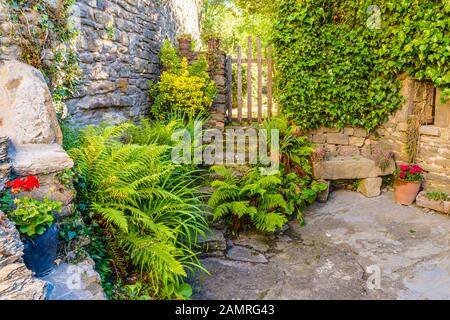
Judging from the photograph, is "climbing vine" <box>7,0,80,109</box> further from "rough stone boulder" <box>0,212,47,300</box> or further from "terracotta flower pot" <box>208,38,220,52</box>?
"terracotta flower pot" <box>208,38,220,52</box>

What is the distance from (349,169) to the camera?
5184 mm

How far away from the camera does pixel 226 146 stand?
546 centimetres

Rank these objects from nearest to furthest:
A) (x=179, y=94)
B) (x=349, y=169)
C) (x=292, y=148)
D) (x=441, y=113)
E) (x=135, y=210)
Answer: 1. (x=135, y=210)
2. (x=441, y=113)
3. (x=292, y=148)
4. (x=349, y=169)
5. (x=179, y=94)

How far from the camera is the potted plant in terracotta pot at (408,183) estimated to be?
16.0 ft

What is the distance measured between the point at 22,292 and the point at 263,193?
269cm

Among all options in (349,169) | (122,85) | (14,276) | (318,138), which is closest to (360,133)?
(318,138)

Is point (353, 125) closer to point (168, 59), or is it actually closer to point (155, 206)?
point (168, 59)

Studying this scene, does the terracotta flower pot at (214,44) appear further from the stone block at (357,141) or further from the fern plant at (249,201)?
the fern plant at (249,201)

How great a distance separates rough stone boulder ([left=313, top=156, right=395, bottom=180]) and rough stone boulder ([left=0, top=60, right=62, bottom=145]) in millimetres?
3499

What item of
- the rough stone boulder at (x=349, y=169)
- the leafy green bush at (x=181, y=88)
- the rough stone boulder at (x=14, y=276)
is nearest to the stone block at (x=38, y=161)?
the rough stone boulder at (x=14, y=276)

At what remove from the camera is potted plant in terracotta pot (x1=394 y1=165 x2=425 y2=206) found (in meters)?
4.86

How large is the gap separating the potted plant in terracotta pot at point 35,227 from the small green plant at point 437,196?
443cm

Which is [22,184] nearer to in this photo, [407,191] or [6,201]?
[6,201]

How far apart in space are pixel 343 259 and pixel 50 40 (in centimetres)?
357
